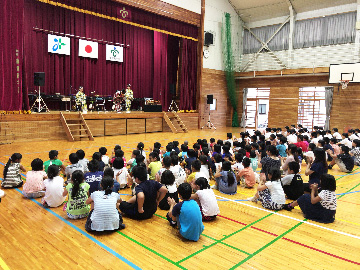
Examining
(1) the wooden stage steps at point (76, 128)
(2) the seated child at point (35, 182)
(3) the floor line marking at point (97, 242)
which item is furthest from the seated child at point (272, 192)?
(1) the wooden stage steps at point (76, 128)

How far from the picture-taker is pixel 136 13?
12555 mm

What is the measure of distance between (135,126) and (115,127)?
42.9 inches

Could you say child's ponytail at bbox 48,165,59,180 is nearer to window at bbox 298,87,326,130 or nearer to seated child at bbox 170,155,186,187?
seated child at bbox 170,155,186,187

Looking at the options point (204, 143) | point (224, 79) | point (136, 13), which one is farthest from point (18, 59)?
point (224, 79)

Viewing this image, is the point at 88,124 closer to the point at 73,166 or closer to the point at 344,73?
the point at 73,166

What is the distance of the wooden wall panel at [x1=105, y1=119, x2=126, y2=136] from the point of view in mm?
12219

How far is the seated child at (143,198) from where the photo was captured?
11.4 feet

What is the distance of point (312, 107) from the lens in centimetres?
1577

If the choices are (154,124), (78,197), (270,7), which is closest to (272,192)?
(78,197)

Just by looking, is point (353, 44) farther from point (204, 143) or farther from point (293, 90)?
point (204, 143)

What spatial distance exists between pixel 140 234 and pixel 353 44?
50.4 feet

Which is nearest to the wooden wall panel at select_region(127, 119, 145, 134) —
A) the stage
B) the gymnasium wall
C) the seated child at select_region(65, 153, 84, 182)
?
the stage

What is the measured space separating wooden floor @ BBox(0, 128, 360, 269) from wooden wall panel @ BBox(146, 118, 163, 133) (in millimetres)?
9720

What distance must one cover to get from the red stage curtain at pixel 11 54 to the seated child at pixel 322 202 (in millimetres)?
9545
